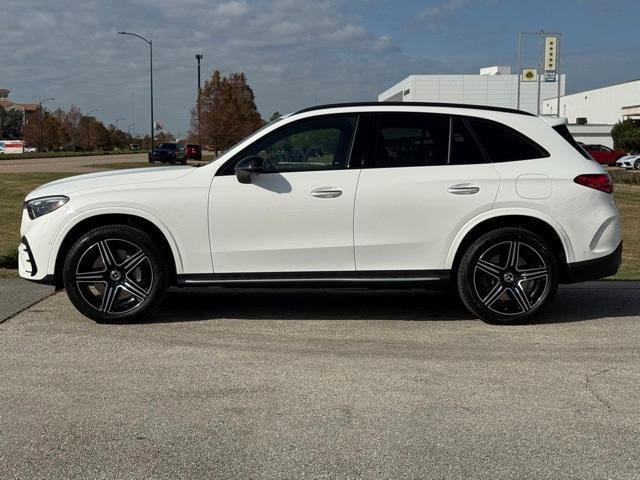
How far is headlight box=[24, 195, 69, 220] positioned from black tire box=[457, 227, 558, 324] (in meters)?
3.31

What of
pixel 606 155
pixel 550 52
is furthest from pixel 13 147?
pixel 606 155

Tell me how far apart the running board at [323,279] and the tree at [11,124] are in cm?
14133

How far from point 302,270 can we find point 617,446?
2.89 metres

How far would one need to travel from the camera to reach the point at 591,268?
5.96 meters

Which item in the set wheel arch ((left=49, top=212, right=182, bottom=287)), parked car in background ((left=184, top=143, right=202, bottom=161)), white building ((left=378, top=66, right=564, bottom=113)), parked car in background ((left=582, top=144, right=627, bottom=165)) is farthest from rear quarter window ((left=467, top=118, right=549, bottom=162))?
white building ((left=378, top=66, right=564, bottom=113))

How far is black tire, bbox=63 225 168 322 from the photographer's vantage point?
19.2ft

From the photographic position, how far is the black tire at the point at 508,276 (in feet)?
19.4

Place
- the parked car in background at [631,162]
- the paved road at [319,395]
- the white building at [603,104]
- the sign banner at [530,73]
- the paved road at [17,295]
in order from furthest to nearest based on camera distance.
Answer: the white building at [603,104] → the sign banner at [530,73] → the parked car in background at [631,162] → the paved road at [17,295] → the paved road at [319,395]

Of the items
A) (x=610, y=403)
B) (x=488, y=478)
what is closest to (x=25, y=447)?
(x=488, y=478)

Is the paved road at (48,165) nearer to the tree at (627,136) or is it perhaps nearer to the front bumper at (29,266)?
the front bumper at (29,266)

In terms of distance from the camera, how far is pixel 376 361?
16.5 ft

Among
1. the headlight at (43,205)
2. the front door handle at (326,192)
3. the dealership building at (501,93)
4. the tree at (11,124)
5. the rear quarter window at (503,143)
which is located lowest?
the headlight at (43,205)

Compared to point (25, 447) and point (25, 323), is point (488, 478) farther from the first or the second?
point (25, 323)

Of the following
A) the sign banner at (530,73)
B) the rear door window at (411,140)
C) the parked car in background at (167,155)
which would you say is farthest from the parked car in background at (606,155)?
the rear door window at (411,140)
